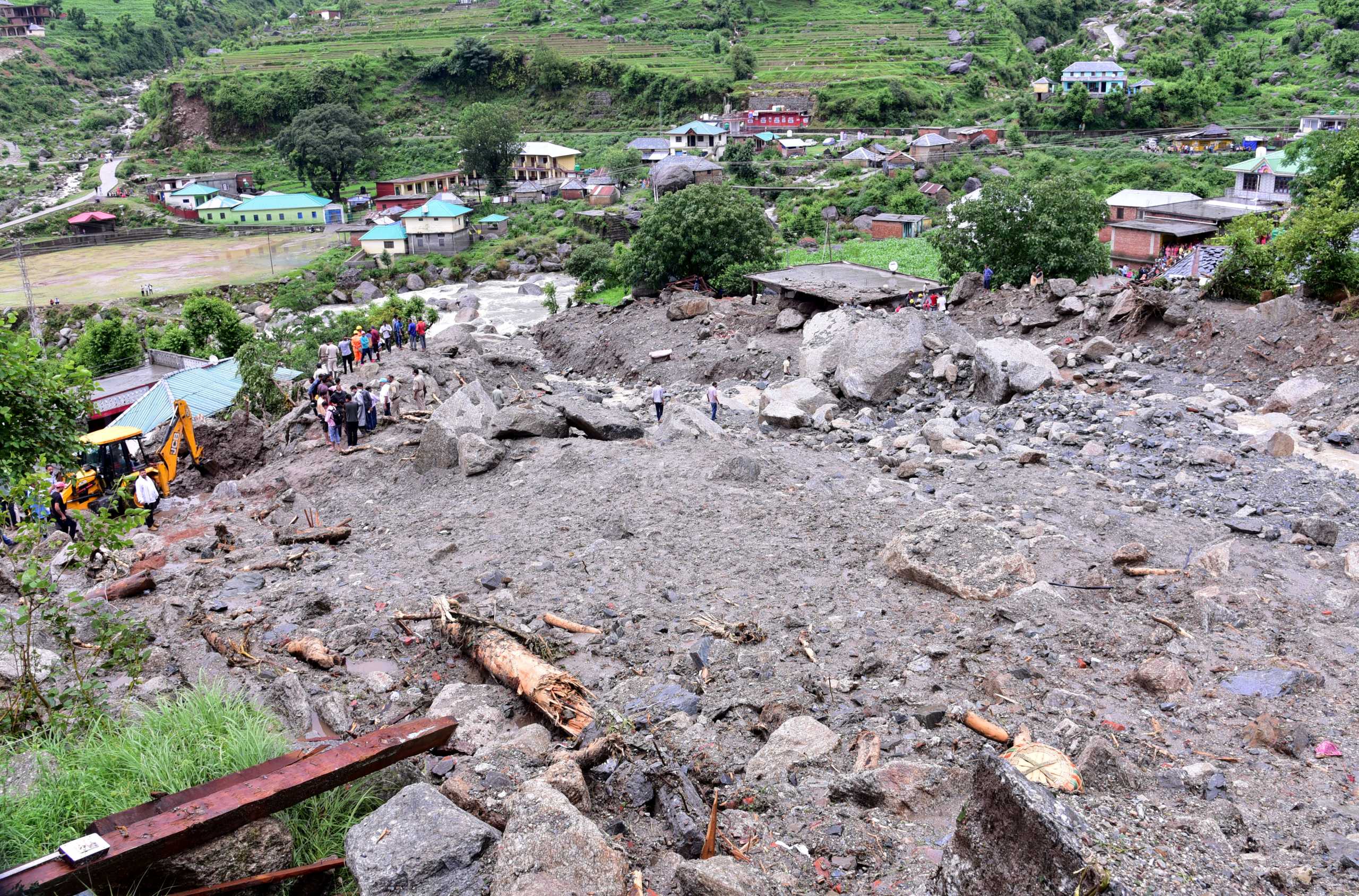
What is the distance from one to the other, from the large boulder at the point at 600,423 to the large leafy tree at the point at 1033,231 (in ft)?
44.4

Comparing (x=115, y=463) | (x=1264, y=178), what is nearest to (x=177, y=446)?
(x=115, y=463)

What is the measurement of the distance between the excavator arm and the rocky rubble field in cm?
117

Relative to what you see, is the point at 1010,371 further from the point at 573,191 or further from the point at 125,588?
the point at 573,191

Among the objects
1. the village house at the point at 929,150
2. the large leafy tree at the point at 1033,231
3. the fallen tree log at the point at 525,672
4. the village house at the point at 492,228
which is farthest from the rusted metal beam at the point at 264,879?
the village house at the point at 929,150

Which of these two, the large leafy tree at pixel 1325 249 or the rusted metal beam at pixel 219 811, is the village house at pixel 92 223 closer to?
the large leafy tree at pixel 1325 249

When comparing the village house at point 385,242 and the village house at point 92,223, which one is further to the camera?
the village house at point 92,223

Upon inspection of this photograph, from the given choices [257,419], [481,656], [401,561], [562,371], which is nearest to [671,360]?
[562,371]

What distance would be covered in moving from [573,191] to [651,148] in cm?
934

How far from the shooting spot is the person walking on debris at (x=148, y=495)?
43.5 ft

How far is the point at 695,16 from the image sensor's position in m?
99.4

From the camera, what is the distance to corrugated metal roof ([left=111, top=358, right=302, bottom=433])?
64.8ft

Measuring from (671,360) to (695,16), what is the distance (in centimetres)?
8636

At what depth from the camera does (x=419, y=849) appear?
4523 millimetres

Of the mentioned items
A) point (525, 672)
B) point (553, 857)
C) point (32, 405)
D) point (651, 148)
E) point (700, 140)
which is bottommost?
point (525, 672)
